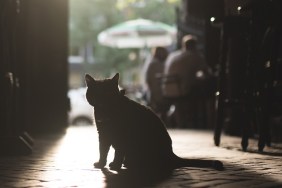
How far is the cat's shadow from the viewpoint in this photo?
10.1 ft

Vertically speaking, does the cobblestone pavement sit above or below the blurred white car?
above

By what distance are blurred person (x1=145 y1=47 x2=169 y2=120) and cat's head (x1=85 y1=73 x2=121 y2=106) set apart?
7.55 metres

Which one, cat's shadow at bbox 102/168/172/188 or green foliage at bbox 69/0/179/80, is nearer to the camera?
cat's shadow at bbox 102/168/172/188

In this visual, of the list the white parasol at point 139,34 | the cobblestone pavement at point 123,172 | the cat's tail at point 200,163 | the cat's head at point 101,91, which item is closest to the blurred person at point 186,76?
the cobblestone pavement at point 123,172

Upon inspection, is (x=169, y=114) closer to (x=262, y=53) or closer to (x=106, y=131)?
(x=262, y=53)

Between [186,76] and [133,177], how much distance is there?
270 inches

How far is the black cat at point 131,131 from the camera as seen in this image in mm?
3531

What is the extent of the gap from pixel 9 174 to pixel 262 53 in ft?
8.52

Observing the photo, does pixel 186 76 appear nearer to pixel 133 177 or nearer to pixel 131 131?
pixel 131 131

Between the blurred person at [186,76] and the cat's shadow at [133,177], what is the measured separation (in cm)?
642

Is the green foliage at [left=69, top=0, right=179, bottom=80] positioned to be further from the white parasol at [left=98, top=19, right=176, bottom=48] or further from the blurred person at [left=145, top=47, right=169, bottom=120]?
the blurred person at [left=145, top=47, right=169, bottom=120]

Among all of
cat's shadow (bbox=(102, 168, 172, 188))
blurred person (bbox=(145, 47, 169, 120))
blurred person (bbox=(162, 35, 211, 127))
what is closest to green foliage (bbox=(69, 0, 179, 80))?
blurred person (bbox=(145, 47, 169, 120))

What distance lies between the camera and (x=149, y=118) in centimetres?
365

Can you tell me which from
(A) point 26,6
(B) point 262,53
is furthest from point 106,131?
(A) point 26,6
